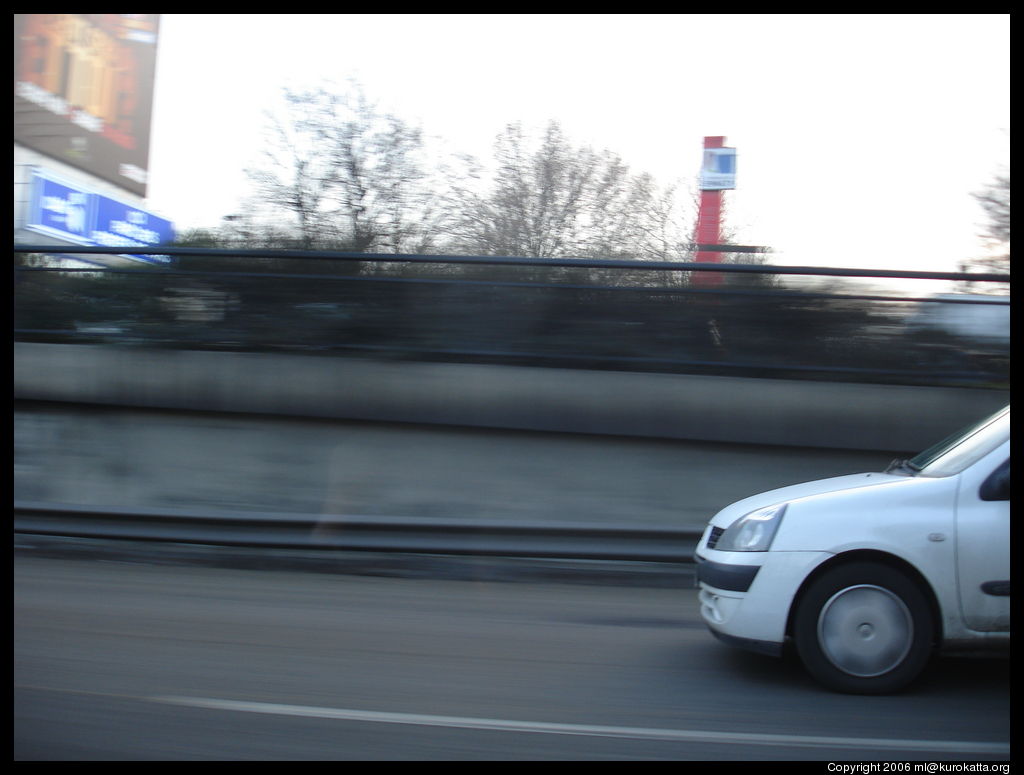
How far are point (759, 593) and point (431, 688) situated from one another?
68.7 inches

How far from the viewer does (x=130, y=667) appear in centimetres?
497

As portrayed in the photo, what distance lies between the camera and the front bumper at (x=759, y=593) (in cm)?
468

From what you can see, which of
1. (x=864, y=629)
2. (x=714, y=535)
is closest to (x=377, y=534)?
(x=714, y=535)

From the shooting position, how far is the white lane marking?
3939 mm

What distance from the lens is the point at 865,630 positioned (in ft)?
15.1

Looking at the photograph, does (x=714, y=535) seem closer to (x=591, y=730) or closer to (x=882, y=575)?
(x=882, y=575)

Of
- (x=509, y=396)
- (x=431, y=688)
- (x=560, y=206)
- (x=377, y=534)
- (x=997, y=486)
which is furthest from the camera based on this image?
(x=560, y=206)

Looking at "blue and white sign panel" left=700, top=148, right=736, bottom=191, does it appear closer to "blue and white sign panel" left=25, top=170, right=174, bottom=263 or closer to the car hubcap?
the car hubcap

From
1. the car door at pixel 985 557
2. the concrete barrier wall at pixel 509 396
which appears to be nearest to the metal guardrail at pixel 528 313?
the concrete barrier wall at pixel 509 396
